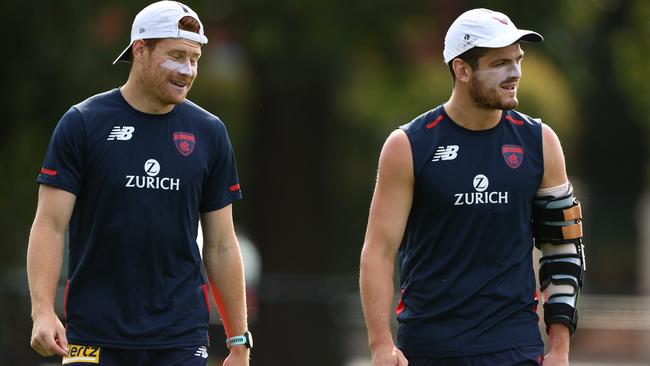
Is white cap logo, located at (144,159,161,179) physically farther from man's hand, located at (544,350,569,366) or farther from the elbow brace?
man's hand, located at (544,350,569,366)

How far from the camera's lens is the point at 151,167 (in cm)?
683

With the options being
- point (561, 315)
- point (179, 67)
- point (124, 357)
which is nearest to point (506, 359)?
point (561, 315)

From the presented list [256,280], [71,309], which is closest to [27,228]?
[256,280]

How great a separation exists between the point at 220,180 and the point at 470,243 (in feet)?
4.03

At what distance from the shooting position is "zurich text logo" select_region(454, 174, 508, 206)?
6.86 meters

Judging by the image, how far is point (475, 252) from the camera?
6855 millimetres

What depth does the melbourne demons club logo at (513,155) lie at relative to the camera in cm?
693

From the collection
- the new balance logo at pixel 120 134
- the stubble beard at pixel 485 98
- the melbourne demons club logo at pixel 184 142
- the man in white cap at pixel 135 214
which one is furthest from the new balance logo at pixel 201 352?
the stubble beard at pixel 485 98

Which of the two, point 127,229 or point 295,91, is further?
point 295,91

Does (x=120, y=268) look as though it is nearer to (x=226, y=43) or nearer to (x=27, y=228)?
(x=226, y=43)

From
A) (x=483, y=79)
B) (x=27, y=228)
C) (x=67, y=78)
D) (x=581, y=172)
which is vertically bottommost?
(x=581, y=172)

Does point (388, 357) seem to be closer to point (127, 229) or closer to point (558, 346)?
point (558, 346)

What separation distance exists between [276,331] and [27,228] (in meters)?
3.69

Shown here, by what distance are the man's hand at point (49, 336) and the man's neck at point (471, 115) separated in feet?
6.87
